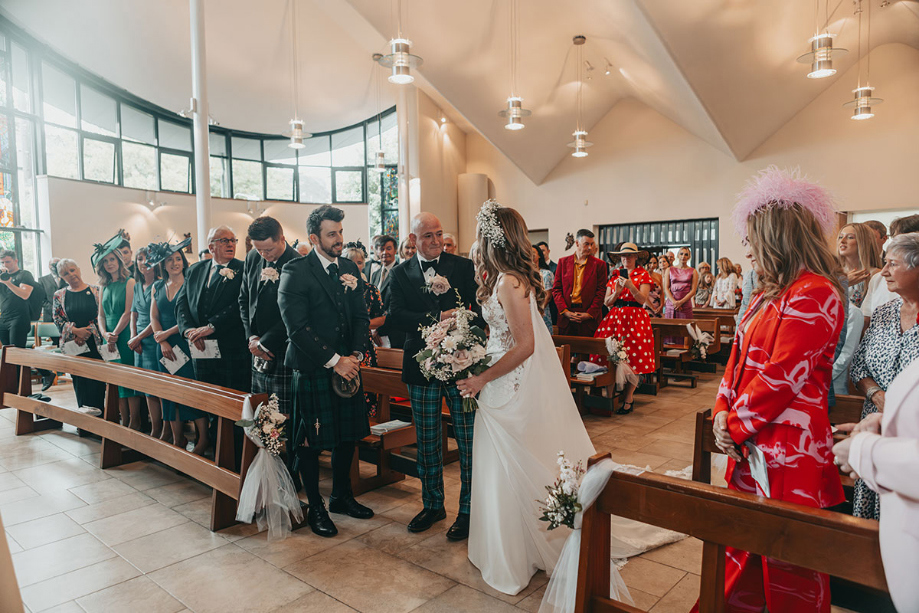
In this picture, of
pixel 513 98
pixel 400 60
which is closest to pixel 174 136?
pixel 513 98

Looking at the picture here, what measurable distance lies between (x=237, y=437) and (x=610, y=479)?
312cm

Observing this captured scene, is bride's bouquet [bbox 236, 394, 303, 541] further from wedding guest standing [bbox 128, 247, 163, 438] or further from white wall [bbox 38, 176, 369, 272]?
white wall [bbox 38, 176, 369, 272]

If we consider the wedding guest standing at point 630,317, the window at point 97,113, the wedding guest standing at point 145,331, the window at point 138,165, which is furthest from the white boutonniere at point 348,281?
the window at point 138,165

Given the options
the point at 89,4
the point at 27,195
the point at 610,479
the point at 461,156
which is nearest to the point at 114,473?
the point at 610,479

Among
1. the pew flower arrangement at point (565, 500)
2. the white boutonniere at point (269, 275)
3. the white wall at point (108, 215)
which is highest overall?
the white wall at point (108, 215)

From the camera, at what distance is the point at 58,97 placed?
1082 centimetres

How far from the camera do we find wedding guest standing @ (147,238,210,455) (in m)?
4.04

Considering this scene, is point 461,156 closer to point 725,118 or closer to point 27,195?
point 725,118

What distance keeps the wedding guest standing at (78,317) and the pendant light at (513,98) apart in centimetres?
639

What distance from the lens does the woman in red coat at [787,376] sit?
1630 mm

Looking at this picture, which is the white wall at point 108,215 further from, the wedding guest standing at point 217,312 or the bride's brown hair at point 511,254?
the bride's brown hair at point 511,254

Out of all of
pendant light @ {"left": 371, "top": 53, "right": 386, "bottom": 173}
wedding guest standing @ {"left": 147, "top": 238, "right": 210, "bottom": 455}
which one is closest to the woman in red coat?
wedding guest standing @ {"left": 147, "top": 238, "right": 210, "bottom": 455}

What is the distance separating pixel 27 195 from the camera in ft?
33.6

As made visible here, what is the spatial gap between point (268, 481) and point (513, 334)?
149cm
